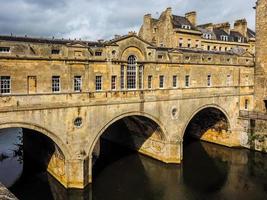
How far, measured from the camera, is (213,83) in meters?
32.8

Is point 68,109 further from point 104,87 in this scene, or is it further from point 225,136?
point 225,136

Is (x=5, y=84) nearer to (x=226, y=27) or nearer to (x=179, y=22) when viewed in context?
(x=179, y=22)

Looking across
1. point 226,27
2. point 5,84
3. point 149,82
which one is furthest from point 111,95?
point 226,27

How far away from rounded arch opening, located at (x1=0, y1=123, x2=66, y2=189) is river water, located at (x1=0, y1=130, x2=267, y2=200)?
97mm

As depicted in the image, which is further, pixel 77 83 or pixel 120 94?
pixel 120 94

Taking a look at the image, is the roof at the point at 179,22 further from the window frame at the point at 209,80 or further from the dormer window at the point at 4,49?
the dormer window at the point at 4,49

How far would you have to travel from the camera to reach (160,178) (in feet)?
87.3

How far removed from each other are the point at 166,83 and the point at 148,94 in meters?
2.62

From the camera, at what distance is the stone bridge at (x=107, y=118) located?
2042cm

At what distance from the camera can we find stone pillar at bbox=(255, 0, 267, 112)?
113 feet

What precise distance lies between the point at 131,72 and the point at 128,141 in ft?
37.2

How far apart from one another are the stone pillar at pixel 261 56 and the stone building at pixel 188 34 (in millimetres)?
7029

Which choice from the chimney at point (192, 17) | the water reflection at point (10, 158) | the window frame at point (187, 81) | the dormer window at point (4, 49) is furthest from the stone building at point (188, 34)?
the dormer window at point (4, 49)

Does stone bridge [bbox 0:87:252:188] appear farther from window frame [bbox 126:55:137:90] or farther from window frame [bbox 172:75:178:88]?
window frame [bbox 126:55:137:90]
